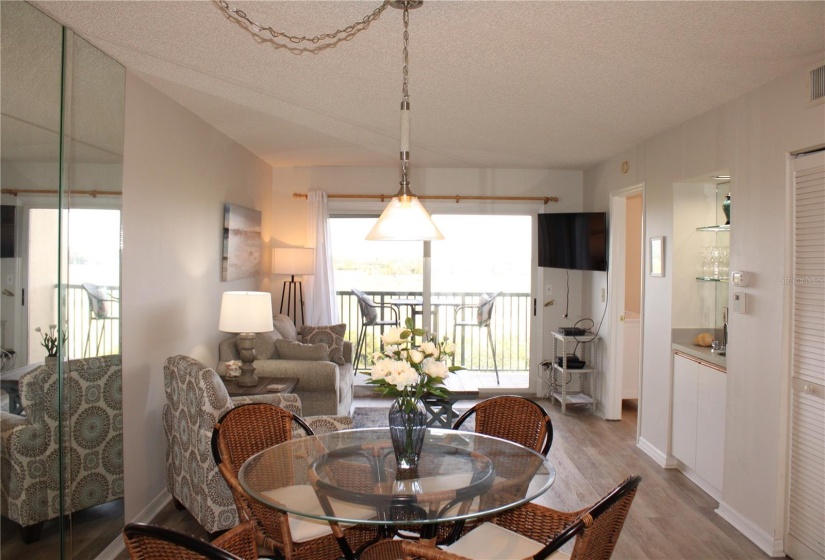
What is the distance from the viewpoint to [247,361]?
14.0 feet

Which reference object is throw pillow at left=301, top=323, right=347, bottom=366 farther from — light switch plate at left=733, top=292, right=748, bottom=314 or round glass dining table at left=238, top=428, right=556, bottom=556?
light switch plate at left=733, top=292, right=748, bottom=314

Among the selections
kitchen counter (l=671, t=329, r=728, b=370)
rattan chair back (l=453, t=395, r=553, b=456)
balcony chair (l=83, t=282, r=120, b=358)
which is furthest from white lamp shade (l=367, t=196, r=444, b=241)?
kitchen counter (l=671, t=329, r=728, b=370)

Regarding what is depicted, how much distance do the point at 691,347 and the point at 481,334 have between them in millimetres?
3192

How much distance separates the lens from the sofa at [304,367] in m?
4.65

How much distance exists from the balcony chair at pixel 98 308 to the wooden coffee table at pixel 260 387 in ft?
3.42

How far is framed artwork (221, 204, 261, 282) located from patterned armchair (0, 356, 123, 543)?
1.89 metres

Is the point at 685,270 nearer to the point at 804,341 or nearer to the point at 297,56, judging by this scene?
the point at 804,341

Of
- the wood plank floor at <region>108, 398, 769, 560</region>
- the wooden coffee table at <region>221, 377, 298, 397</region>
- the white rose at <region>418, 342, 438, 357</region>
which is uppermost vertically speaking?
the white rose at <region>418, 342, 438, 357</region>

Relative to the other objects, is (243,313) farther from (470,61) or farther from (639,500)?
(639,500)

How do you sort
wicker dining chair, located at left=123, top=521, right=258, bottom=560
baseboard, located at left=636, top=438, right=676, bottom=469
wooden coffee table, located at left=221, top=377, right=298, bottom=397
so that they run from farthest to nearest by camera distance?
baseboard, located at left=636, top=438, right=676, bottom=469 → wooden coffee table, located at left=221, top=377, right=298, bottom=397 → wicker dining chair, located at left=123, top=521, right=258, bottom=560

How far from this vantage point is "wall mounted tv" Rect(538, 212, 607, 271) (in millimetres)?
5945

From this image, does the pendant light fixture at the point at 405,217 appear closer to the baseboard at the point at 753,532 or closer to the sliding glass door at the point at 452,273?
the baseboard at the point at 753,532

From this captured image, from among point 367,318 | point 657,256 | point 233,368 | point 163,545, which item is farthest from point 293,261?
point 163,545

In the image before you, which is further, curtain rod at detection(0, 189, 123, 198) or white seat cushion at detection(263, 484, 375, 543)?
curtain rod at detection(0, 189, 123, 198)
